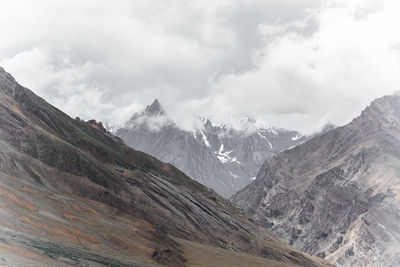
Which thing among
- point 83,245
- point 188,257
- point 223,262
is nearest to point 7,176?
point 83,245

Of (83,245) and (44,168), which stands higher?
(44,168)

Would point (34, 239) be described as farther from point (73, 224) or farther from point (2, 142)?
point (2, 142)

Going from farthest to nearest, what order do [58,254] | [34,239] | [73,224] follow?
[73,224] < [34,239] < [58,254]

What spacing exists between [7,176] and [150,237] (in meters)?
53.4

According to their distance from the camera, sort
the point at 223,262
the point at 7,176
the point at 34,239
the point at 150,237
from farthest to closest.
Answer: the point at 223,262
the point at 150,237
the point at 7,176
the point at 34,239

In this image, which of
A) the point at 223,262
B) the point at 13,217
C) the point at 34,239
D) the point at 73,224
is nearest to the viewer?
the point at 34,239

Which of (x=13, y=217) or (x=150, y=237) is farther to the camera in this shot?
(x=150, y=237)

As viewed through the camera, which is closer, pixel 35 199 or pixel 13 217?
pixel 13 217

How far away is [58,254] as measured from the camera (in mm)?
105625

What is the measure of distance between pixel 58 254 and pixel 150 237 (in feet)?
218

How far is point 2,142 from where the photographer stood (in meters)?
184

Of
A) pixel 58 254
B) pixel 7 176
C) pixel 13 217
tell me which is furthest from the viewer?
pixel 7 176

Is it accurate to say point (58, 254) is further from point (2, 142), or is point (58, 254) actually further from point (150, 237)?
point (2, 142)

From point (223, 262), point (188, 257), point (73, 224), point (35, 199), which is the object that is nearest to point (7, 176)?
point (35, 199)
